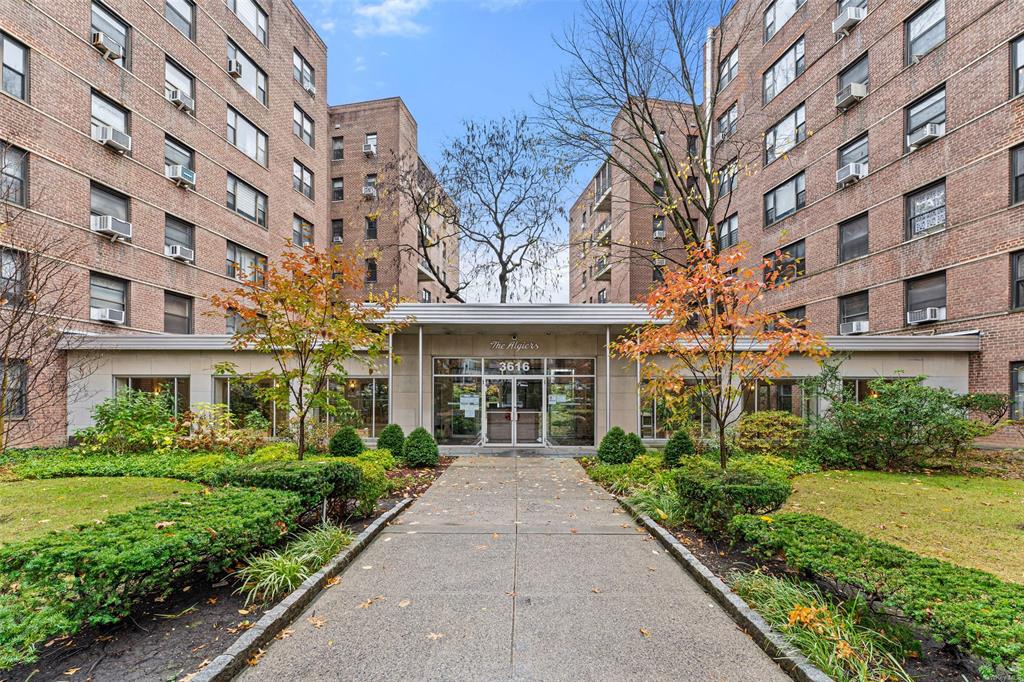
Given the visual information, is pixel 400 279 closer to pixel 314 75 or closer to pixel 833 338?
pixel 314 75

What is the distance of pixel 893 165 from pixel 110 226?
2629 centimetres

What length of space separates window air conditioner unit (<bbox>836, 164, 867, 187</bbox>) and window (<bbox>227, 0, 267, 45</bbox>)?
25.6 m

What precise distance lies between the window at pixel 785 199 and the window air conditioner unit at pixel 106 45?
1037 inches

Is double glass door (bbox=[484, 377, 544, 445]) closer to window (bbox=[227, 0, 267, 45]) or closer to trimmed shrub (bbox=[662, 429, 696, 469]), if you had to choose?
trimmed shrub (bbox=[662, 429, 696, 469])

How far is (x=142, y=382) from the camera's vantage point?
17.2 m

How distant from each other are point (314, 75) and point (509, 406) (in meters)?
22.9

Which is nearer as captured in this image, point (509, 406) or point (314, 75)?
point (509, 406)

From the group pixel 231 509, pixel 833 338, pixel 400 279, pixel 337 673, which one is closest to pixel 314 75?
pixel 400 279

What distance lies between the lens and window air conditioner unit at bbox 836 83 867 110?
2128cm

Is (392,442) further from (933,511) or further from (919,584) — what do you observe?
(919,584)

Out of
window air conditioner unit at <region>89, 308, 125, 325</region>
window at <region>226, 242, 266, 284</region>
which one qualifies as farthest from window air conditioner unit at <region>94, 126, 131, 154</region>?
window at <region>226, 242, 266, 284</region>

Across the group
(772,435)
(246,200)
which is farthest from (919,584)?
(246,200)

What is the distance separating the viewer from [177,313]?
20891 mm

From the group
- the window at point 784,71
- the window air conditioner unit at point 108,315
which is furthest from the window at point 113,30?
the window at point 784,71
